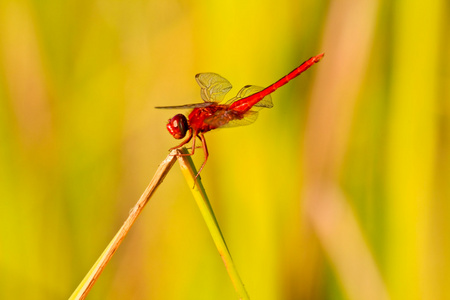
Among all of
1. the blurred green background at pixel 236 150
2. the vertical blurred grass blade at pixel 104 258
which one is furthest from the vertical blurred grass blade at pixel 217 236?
the blurred green background at pixel 236 150

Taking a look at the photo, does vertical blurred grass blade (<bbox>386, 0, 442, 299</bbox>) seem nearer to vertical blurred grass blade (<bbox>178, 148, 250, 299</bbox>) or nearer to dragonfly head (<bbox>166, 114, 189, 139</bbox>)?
dragonfly head (<bbox>166, 114, 189, 139</bbox>)

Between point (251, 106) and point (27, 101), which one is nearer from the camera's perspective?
point (251, 106)

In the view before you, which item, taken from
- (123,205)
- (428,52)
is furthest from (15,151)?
(428,52)

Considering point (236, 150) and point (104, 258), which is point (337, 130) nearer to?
point (236, 150)

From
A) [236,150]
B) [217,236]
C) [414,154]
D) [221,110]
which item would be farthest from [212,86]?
[217,236]

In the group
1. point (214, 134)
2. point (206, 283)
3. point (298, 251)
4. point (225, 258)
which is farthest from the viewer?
point (214, 134)

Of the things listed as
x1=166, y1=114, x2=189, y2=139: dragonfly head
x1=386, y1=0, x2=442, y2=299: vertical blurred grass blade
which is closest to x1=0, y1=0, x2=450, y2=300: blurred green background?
x1=386, y1=0, x2=442, y2=299: vertical blurred grass blade

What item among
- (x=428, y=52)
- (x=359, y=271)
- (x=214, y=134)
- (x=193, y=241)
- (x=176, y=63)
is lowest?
(x=359, y=271)

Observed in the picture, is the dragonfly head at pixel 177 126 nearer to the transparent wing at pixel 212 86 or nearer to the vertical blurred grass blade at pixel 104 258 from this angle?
the transparent wing at pixel 212 86

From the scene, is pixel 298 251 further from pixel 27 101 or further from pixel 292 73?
pixel 27 101
